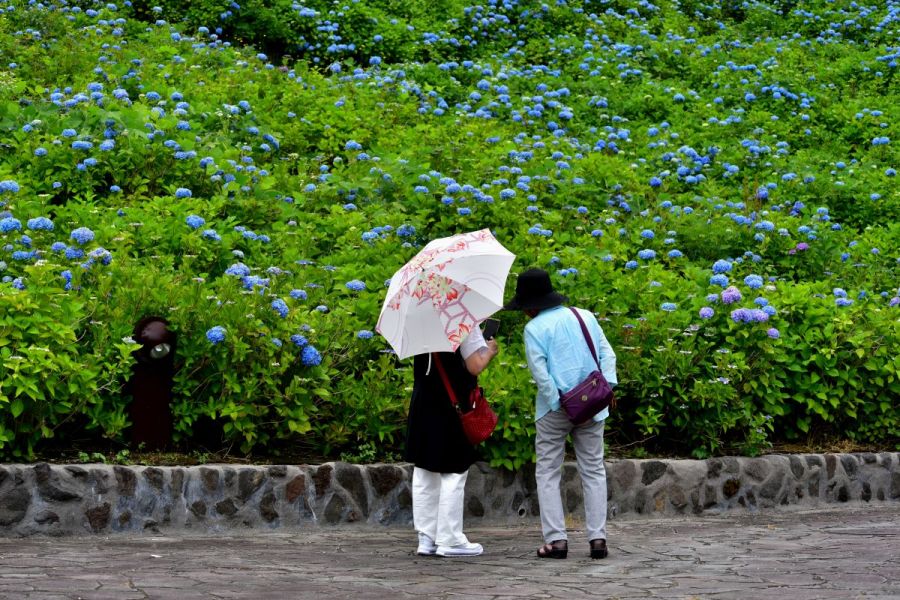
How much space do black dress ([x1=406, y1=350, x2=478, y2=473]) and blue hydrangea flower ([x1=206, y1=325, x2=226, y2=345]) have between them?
45.7 inches

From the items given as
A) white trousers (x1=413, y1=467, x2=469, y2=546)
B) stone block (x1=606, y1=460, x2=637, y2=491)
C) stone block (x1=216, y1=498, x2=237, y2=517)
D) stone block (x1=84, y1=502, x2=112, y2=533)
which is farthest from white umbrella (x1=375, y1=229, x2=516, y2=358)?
stone block (x1=606, y1=460, x2=637, y2=491)

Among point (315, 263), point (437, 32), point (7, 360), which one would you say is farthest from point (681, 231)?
point (437, 32)

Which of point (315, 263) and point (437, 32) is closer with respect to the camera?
point (315, 263)

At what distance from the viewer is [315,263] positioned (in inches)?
338

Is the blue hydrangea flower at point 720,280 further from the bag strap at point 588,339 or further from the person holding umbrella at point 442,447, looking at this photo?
the person holding umbrella at point 442,447

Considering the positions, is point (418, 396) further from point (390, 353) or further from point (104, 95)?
point (104, 95)

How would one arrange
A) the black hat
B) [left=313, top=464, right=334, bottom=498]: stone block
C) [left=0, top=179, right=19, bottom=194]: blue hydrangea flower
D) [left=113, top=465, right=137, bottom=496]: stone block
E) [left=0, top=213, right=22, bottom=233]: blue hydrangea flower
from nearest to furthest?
the black hat < [left=113, top=465, right=137, bottom=496]: stone block < [left=313, top=464, right=334, bottom=498]: stone block < [left=0, top=213, right=22, bottom=233]: blue hydrangea flower < [left=0, top=179, right=19, bottom=194]: blue hydrangea flower

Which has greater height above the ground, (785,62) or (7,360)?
(785,62)

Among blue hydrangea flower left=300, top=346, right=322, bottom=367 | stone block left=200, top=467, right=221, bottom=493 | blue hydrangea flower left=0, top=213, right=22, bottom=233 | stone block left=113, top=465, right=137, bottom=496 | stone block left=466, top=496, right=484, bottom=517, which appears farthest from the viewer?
blue hydrangea flower left=0, top=213, right=22, bottom=233

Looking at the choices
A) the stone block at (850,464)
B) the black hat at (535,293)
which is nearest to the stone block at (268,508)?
the black hat at (535,293)

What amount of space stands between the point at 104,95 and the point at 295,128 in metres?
1.79

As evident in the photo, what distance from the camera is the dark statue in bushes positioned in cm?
661

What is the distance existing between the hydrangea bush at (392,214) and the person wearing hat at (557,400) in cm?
92

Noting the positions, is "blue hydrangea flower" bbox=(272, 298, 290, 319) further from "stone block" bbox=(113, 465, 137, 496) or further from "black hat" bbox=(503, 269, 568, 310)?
"black hat" bbox=(503, 269, 568, 310)
